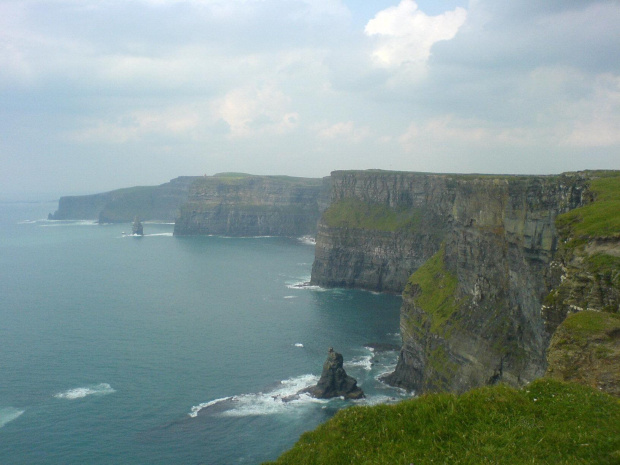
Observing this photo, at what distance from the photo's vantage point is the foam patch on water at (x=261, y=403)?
59.1m

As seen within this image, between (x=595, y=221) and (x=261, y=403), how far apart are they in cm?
4030

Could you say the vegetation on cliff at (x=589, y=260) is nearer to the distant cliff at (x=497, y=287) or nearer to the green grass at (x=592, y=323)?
the distant cliff at (x=497, y=287)

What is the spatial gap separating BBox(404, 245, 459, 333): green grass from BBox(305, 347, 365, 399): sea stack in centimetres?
1098

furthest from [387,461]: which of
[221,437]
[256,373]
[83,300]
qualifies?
[83,300]

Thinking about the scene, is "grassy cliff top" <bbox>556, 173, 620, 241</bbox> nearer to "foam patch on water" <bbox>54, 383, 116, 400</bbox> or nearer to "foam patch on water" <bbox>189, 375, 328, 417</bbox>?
"foam patch on water" <bbox>189, 375, 328, 417</bbox>

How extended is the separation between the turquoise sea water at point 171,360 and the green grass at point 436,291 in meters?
10.3

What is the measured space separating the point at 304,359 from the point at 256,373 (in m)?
8.24

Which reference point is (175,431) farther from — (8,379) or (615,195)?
(615,195)

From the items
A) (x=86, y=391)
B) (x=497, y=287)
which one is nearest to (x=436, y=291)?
(x=497, y=287)

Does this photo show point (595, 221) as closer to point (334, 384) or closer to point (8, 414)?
point (334, 384)

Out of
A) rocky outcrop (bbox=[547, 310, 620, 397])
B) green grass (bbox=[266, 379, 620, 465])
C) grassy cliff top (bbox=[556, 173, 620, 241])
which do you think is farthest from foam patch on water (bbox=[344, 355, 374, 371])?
green grass (bbox=[266, 379, 620, 465])

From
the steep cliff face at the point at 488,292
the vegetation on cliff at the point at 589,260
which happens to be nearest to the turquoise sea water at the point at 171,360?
the steep cliff face at the point at 488,292

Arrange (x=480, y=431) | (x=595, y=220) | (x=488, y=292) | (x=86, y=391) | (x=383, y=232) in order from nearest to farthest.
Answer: (x=480, y=431) < (x=595, y=220) < (x=488, y=292) < (x=86, y=391) < (x=383, y=232)

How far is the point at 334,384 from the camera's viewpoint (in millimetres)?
64188
